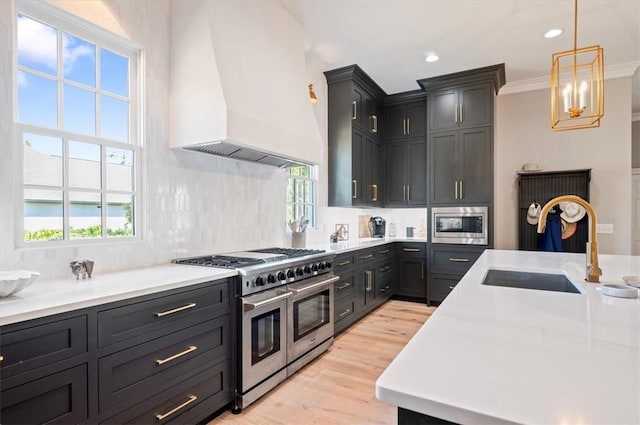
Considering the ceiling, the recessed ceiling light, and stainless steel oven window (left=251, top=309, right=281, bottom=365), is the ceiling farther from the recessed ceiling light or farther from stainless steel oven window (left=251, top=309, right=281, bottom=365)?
stainless steel oven window (left=251, top=309, right=281, bottom=365)

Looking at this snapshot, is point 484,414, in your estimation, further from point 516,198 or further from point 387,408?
point 516,198

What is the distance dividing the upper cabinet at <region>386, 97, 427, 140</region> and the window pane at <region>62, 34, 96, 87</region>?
Answer: 4069 mm

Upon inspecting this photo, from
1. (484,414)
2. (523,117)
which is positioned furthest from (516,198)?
(484,414)

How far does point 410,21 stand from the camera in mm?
3189

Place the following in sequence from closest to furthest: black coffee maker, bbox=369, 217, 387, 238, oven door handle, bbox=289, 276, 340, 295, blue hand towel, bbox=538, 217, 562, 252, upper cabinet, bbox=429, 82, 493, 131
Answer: oven door handle, bbox=289, 276, 340, 295, blue hand towel, bbox=538, 217, 562, 252, upper cabinet, bbox=429, 82, 493, 131, black coffee maker, bbox=369, 217, 387, 238

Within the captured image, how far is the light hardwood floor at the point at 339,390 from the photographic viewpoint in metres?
2.13

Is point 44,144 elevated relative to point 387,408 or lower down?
elevated

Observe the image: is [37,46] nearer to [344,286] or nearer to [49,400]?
[49,400]

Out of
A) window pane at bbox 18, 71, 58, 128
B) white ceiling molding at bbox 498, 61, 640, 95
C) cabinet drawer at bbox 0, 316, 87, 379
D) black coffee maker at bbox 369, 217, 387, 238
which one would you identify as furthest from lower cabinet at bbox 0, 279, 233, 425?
white ceiling molding at bbox 498, 61, 640, 95

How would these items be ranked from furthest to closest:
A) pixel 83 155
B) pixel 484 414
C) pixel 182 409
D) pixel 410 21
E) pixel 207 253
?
pixel 410 21
pixel 207 253
pixel 83 155
pixel 182 409
pixel 484 414

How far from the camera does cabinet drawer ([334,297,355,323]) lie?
11.4ft

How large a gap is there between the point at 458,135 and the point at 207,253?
359 centimetres

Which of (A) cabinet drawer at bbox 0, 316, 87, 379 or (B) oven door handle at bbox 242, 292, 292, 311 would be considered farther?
(B) oven door handle at bbox 242, 292, 292, 311

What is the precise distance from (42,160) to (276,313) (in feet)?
5.56
